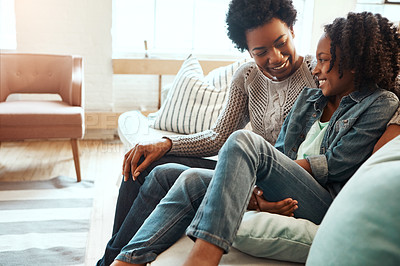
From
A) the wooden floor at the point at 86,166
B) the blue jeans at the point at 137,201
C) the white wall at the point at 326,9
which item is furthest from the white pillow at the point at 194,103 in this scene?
the white wall at the point at 326,9

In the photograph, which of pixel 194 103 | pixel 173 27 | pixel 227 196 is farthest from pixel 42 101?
pixel 227 196

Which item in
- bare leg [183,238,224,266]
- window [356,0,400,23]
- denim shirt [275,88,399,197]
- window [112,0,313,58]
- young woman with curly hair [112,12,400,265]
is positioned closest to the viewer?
bare leg [183,238,224,266]

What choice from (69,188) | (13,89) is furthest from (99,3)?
(69,188)

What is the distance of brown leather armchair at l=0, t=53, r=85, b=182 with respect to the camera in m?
2.61

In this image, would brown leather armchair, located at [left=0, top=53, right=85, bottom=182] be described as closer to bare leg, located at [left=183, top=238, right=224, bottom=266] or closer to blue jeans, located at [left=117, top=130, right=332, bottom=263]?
blue jeans, located at [left=117, top=130, right=332, bottom=263]

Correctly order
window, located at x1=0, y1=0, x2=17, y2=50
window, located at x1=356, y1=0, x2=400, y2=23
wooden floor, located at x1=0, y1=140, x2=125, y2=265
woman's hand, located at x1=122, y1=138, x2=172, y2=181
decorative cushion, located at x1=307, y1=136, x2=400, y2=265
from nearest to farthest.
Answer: decorative cushion, located at x1=307, y1=136, x2=400, y2=265, woman's hand, located at x1=122, y1=138, x2=172, y2=181, wooden floor, located at x1=0, y1=140, x2=125, y2=265, window, located at x1=0, y1=0, x2=17, y2=50, window, located at x1=356, y1=0, x2=400, y2=23

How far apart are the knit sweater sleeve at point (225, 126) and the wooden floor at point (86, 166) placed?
74 cm

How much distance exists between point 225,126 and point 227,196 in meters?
0.65

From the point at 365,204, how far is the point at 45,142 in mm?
3315

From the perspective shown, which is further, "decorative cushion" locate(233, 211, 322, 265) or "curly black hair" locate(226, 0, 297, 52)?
"curly black hair" locate(226, 0, 297, 52)

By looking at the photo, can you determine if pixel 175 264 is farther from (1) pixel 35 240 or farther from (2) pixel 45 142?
(2) pixel 45 142

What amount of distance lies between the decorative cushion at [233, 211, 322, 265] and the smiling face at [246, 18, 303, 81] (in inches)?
25.1

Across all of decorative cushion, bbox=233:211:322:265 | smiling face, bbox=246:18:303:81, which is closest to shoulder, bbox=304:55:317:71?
smiling face, bbox=246:18:303:81

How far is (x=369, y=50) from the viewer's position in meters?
1.21
